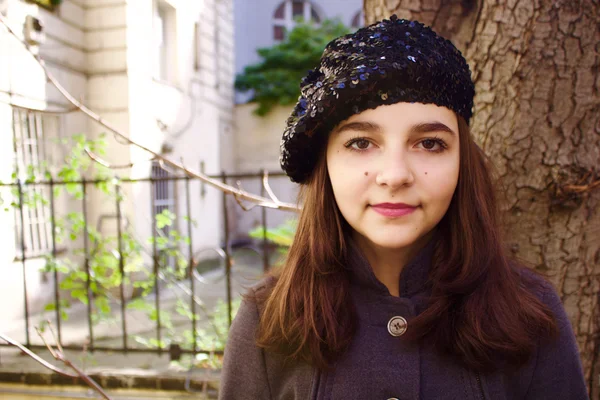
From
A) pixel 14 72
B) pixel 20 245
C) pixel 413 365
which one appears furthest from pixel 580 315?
pixel 20 245

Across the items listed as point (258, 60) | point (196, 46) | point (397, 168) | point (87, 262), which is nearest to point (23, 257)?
point (87, 262)

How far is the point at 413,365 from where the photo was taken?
3.59 ft

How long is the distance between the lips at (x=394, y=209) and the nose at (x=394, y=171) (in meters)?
0.05

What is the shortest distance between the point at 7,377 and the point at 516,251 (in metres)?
3.07

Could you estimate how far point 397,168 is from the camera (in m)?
1.03

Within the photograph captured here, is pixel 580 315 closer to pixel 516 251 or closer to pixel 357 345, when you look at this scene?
pixel 516 251

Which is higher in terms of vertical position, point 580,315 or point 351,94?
point 351,94

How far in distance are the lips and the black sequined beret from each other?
0.81ft

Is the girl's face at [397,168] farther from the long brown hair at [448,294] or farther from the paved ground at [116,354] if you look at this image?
the paved ground at [116,354]

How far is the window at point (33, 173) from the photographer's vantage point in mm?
2775

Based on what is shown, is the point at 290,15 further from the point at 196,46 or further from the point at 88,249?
the point at 88,249

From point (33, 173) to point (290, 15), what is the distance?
11.7m

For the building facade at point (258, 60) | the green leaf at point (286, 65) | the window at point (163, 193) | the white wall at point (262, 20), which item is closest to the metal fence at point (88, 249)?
the window at point (163, 193)

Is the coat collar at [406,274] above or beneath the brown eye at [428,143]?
beneath
